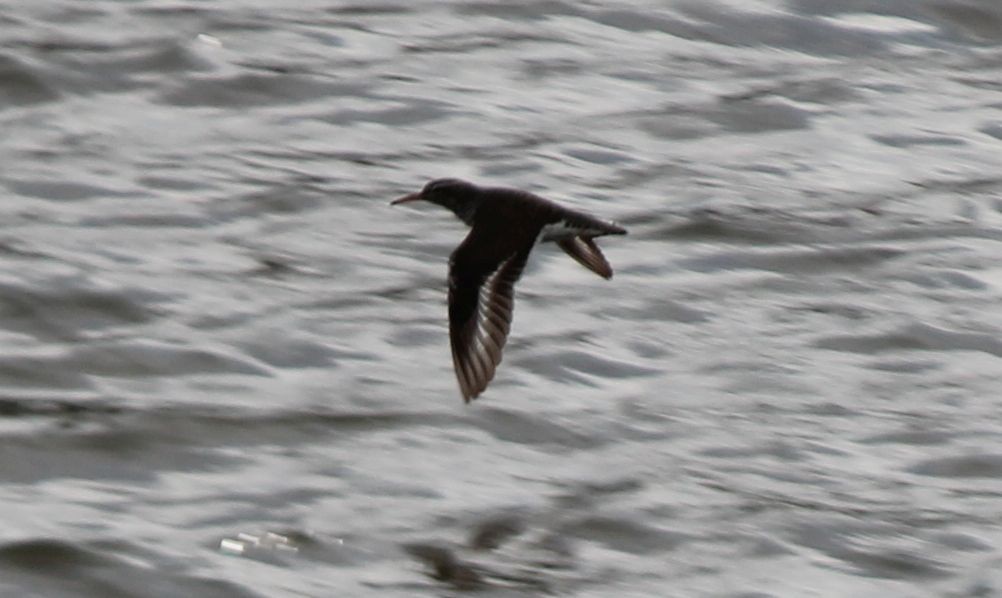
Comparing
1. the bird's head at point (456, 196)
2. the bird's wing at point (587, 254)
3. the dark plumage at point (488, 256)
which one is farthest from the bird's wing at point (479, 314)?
the bird's wing at point (587, 254)

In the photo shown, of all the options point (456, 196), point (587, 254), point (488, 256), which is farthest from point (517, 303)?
point (488, 256)

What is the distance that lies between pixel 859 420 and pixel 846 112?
3.66 meters

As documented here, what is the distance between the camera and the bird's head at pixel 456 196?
25.5 feet

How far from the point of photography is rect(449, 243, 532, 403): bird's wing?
7.36 metres

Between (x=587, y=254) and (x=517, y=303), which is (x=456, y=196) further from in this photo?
(x=517, y=303)

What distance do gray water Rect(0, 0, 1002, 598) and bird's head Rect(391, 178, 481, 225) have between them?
2.75ft

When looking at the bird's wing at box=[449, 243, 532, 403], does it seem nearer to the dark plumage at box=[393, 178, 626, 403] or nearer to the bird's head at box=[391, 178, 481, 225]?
the dark plumage at box=[393, 178, 626, 403]

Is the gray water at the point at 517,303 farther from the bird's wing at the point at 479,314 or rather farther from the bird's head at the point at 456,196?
the bird's head at the point at 456,196

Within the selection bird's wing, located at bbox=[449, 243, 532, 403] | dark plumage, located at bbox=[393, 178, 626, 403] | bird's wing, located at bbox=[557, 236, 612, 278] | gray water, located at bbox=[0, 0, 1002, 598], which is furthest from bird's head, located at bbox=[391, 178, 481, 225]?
gray water, located at bbox=[0, 0, 1002, 598]

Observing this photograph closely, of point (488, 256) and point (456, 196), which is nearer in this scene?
point (488, 256)

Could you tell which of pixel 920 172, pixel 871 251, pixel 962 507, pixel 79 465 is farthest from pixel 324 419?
pixel 920 172

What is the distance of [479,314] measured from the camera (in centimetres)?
752

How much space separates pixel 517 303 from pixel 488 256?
2.22 metres

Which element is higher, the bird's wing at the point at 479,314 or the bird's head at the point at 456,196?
the bird's head at the point at 456,196
